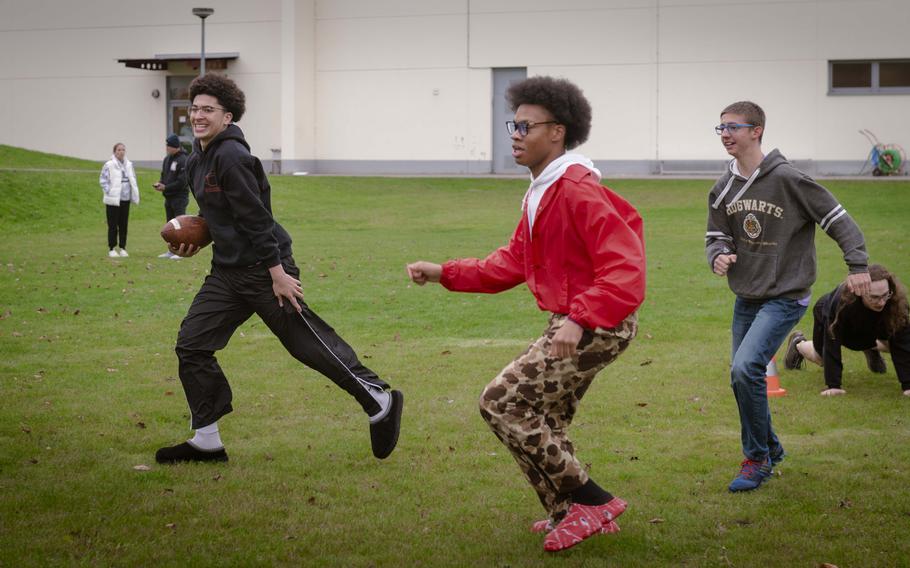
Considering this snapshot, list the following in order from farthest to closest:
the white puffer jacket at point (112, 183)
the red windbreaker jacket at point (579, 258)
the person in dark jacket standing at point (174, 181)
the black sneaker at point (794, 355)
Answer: the white puffer jacket at point (112, 183) < the person in dark jacket standing at point (174, 181) < the black sneaker at point (794, 355) < the red windbreaker jacket at point (579, 258)

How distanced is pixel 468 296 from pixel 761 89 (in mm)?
27865

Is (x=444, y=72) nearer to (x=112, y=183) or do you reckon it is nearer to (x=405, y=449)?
(x=112, y=183)

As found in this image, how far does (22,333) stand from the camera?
11.7 metres

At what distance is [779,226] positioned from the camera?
20.1 feet

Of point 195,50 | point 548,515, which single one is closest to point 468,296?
point 548,515

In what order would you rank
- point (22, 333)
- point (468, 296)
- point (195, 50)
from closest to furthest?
point (22, 333)
point (468, 296)
point (195, 50)

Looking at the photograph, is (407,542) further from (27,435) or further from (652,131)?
(652,131)

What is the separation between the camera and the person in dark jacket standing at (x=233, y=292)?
20.9ft

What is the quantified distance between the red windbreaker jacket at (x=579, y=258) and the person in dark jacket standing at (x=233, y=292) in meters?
1.53

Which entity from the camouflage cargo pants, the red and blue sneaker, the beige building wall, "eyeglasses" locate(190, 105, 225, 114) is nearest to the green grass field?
the red and blue sneaker

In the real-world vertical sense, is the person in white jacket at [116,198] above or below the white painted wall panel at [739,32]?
below

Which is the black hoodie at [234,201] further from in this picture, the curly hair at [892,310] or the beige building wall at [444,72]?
the beige building wall at [444,72]

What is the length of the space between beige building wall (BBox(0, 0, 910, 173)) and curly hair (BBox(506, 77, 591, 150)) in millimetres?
36161

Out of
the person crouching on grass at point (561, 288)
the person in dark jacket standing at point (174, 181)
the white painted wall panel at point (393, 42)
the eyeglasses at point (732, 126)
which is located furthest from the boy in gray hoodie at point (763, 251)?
the white painted wall panel at point (393, 42)
